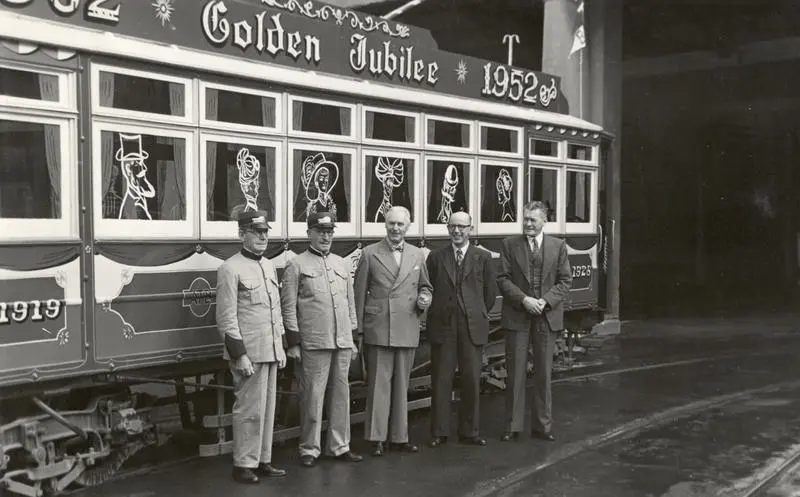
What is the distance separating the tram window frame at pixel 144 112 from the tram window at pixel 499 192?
12.3ft

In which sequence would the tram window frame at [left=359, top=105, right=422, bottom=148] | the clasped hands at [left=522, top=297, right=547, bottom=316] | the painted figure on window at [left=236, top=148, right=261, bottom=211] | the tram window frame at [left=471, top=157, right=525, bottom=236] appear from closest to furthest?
1. the painted figure on window at [left=236, top=148, right=261, bottom=211]
2. the clasped hands at [left=522, top=297, right=547, bottom=316]
3. the tram window frame at [left=359, top=105, right=422, bottom=148]
4. the tram window frame at [left=471, top=157, right=525, bottom=236]

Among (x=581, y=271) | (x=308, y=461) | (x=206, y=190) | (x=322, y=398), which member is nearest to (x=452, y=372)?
(x=322, y=398)

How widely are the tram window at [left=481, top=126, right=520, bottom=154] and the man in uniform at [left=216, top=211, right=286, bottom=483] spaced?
3934mm

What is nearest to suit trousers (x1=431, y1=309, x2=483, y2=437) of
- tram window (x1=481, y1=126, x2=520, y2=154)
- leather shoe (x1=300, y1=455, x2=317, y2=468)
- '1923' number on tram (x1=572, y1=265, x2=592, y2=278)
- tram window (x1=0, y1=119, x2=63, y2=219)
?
leather shoe (x1=300, y1=455, x2=317, y2=468)

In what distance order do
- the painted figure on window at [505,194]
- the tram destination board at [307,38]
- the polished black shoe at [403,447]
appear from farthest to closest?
the painted figure on window at [505,194] < the polished black shoe at [403,447] < the tram destination board at [307,38]

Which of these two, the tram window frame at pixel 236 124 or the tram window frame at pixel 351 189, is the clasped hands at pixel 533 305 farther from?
the tram window frame at pixel 236 124

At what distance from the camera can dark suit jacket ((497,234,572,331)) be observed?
8.60 metres

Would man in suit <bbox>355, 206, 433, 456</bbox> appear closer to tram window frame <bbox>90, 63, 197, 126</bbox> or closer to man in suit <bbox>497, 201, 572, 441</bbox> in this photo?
man in suit <bbox>497, 201, 572, 441</bbox>

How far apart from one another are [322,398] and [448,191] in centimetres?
312

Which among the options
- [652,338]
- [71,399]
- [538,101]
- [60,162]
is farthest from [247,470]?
[652,338]

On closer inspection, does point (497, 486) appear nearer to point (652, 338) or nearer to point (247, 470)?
point (247, 470)

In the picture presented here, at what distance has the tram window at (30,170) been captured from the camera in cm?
644

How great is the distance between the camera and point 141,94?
720 cm

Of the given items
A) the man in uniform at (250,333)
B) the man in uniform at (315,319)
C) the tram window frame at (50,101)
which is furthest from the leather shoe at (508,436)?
the tram window frame at (50,101)
